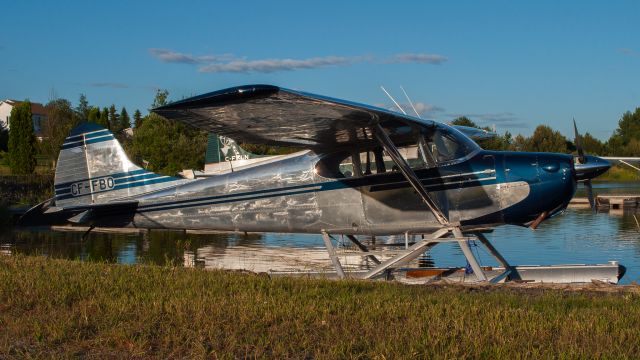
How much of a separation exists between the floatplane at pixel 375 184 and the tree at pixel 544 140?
169 ft

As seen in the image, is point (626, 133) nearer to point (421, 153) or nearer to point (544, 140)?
point (544, 140)

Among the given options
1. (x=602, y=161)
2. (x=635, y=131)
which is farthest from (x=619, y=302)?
Answer: (x=635, y=131)

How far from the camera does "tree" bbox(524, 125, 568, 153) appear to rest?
191 feet

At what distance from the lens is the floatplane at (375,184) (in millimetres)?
8000

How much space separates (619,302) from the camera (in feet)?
18.4

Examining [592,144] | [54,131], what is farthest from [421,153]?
[592,144]

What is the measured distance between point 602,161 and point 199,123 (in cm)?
496

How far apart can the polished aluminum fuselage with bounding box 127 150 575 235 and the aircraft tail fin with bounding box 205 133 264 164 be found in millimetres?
23812

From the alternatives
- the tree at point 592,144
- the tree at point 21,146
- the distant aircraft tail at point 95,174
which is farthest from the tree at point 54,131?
the tree at point 592,144

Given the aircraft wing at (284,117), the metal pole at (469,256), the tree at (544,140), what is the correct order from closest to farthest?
the aircraft wing at (284,117), the metal pole at (469,256), the tree at (544,140)

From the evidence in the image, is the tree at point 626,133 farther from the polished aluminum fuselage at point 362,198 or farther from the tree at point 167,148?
the polished aluminum fuselage at point 362,198

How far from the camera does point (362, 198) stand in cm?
895

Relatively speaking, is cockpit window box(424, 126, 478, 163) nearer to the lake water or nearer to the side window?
the side window

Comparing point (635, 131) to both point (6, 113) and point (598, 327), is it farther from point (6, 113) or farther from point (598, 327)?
point (598, 327)
